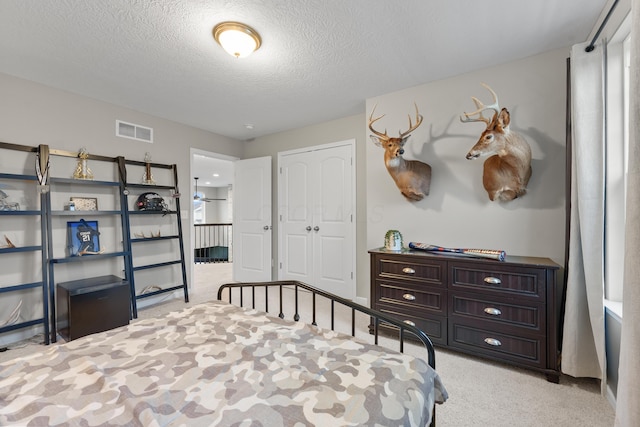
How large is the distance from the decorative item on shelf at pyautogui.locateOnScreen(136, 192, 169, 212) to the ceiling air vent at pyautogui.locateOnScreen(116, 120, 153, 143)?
0.73m

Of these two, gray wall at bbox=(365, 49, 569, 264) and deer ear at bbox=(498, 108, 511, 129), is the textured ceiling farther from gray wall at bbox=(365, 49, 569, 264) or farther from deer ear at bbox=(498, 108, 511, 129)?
deer ear at bbox=(498, 108, 511, 129)

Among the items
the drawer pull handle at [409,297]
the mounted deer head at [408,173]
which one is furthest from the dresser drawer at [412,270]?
the mounted deer head at [408,173]

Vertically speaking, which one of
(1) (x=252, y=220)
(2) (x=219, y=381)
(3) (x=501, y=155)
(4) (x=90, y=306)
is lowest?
(4) (x=90, y=306)

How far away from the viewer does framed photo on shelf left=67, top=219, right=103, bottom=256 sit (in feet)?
9.98

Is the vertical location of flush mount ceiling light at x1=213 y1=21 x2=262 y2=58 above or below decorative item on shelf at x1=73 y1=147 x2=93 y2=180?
above

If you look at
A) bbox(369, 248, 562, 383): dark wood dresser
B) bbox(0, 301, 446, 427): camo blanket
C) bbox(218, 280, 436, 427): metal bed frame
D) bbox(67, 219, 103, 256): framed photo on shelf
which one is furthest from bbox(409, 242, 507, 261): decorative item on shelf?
bbox(67, 219, 103, 256): framed photo on shelf

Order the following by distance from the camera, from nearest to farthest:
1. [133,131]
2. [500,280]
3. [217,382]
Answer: [217,382] → [500,280] → [133,131]

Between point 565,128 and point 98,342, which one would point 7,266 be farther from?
point 565,128

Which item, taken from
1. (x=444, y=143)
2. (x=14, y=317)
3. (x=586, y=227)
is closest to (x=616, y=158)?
(x=586, y=227)

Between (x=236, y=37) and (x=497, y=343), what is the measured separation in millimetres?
3001

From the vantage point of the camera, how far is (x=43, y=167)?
2766 mm

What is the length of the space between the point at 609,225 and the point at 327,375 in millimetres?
2071

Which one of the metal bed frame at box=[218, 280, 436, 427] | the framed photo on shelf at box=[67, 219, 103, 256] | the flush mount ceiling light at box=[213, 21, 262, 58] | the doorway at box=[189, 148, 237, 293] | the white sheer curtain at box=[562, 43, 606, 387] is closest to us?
the metal bed frame at box=[218, 280, 436, 427]

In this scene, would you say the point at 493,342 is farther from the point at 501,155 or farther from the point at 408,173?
the point at 408,173
